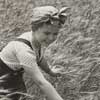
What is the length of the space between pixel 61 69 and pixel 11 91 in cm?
31

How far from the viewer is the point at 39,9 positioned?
1582 millimetres

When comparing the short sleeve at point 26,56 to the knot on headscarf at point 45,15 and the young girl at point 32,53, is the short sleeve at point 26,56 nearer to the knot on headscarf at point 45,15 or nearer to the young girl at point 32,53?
the young girl at point 32,53

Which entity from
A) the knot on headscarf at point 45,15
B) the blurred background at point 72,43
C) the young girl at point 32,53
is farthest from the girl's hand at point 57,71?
the knot on headscarf at point 45,15

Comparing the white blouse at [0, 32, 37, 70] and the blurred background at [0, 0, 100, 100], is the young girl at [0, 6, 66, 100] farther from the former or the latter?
the blurred background at [0, 0, 100, 100]

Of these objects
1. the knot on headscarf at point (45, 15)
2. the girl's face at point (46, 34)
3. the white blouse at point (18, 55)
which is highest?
the knot on headscarf at point (45, 15)

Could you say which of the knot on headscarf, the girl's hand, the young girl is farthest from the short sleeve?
the girl's hand

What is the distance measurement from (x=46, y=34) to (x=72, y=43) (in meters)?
0.36

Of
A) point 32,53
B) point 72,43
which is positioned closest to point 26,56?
point 32,53

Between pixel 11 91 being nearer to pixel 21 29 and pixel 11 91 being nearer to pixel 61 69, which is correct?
pixel 61 69

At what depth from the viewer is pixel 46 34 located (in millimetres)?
1604

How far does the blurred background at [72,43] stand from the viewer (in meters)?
1.90

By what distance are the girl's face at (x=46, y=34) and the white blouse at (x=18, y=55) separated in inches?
1.4

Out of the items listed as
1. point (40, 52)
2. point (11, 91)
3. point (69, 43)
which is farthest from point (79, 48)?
point (11, 91)

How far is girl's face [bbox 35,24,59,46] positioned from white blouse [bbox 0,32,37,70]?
1.4 inches
